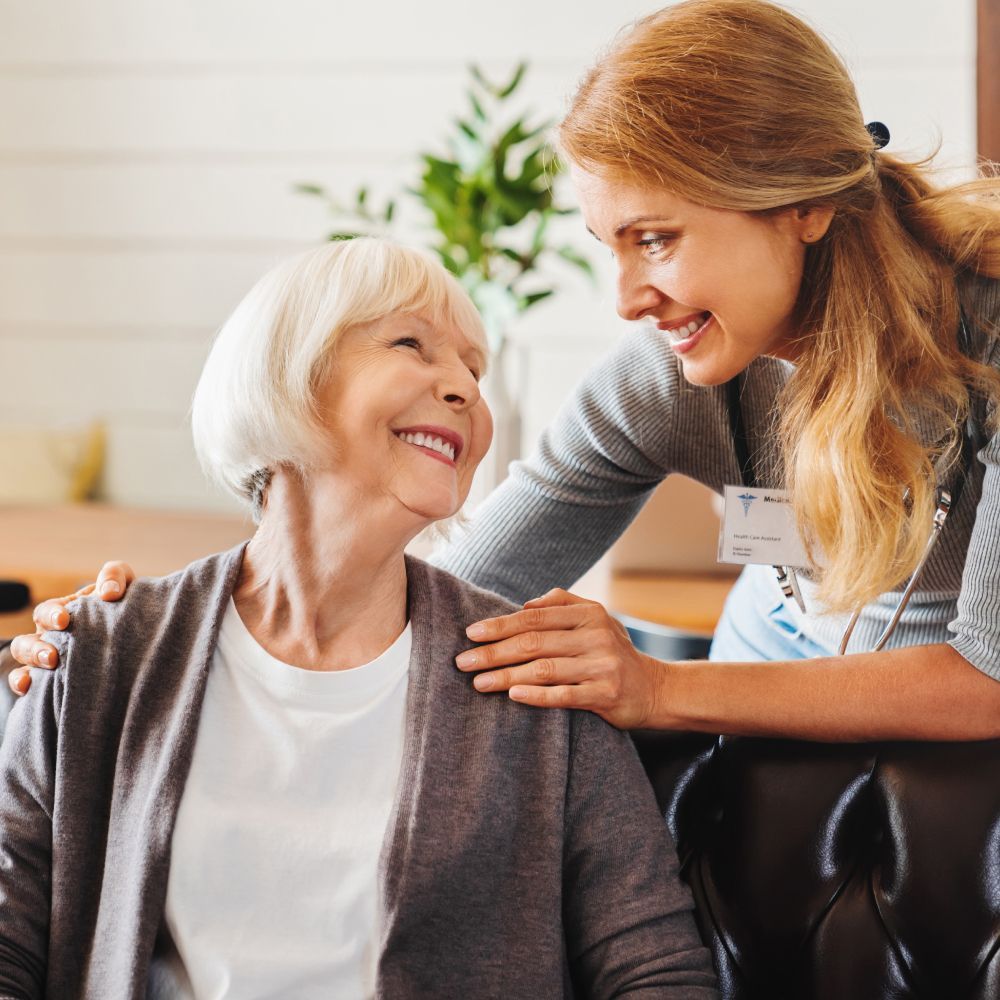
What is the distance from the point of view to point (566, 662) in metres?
1.24

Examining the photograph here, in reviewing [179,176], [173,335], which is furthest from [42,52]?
[173,335]

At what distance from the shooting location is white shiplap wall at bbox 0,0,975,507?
4.07 meters

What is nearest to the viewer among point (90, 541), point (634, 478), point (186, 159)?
point (634, 478)

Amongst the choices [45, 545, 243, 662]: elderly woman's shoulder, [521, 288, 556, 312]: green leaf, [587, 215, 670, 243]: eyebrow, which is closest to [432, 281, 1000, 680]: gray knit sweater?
[587, 215, 670, 243]: eyebrow

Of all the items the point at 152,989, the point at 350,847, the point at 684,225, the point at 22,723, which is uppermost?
the point at 684,225

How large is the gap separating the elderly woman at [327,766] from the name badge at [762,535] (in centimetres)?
39

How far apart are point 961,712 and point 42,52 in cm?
407

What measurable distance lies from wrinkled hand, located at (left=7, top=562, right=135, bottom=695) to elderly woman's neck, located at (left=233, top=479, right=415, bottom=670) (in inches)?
5.2

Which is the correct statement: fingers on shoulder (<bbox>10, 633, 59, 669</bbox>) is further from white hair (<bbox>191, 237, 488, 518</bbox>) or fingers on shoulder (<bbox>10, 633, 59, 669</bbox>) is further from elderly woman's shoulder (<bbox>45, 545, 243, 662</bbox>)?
white hair (<bbox>191, 237, 488, 518</bbox>)

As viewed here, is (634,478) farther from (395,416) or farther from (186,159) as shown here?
(186,159)

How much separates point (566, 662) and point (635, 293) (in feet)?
1.57

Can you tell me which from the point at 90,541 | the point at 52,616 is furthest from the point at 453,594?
the point at 90,541

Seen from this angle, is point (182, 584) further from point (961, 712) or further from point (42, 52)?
point (42, 52)

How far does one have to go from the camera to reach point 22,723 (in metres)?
1.24
